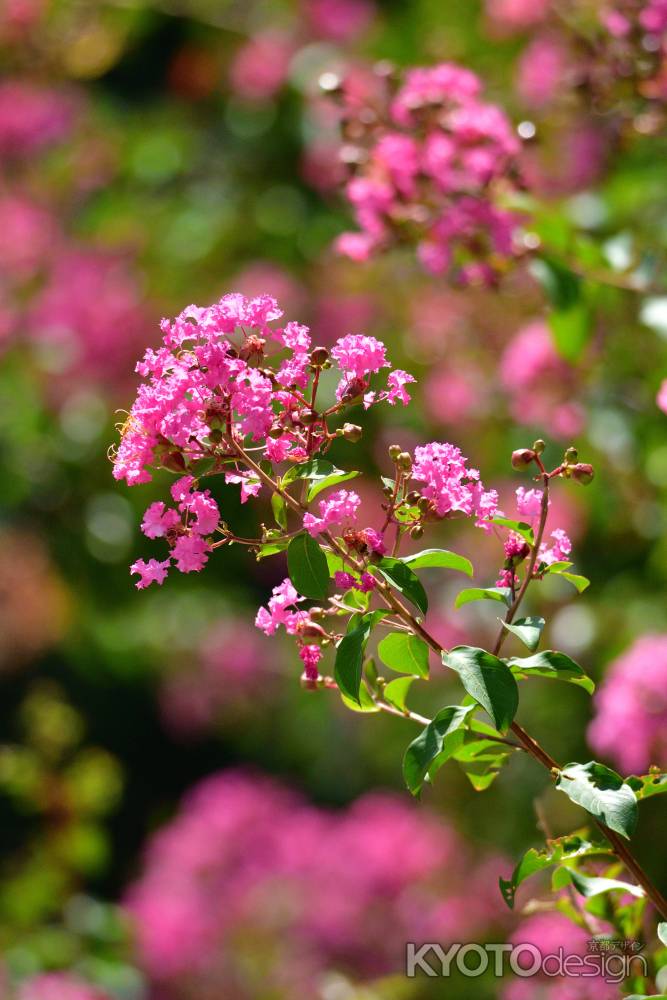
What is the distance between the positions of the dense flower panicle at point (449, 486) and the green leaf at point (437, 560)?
2 centimetres

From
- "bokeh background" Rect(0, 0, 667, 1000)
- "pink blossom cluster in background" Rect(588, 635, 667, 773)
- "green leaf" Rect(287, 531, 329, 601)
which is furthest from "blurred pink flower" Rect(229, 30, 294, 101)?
"green leaf" Rect(287, 531, 329, 601)

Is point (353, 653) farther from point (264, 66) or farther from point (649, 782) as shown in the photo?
point (264, 66)

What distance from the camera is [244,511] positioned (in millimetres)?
2707

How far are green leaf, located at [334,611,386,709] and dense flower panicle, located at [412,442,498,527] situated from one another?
80 mm

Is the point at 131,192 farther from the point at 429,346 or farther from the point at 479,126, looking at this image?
the point at 479,126

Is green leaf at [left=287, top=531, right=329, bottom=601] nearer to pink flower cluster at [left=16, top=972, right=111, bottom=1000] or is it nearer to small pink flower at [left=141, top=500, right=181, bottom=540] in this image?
small pink flower at [left=141, top=500, right=181, bottom=540]

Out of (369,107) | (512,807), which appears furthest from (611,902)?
(512,807)

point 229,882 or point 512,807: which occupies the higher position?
point 512,807

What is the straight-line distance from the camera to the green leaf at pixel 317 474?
631 mm

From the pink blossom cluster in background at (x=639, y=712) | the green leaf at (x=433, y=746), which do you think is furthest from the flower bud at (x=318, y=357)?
the pink blossom cluster in background at (x=639, y=712)

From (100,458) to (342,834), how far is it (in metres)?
1.02

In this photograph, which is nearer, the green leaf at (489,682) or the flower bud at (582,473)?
the green leaf at (489,682)

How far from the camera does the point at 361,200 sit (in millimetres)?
1304

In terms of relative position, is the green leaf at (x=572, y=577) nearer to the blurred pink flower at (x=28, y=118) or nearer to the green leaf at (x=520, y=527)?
the green leaf at (x=520, y=527)
